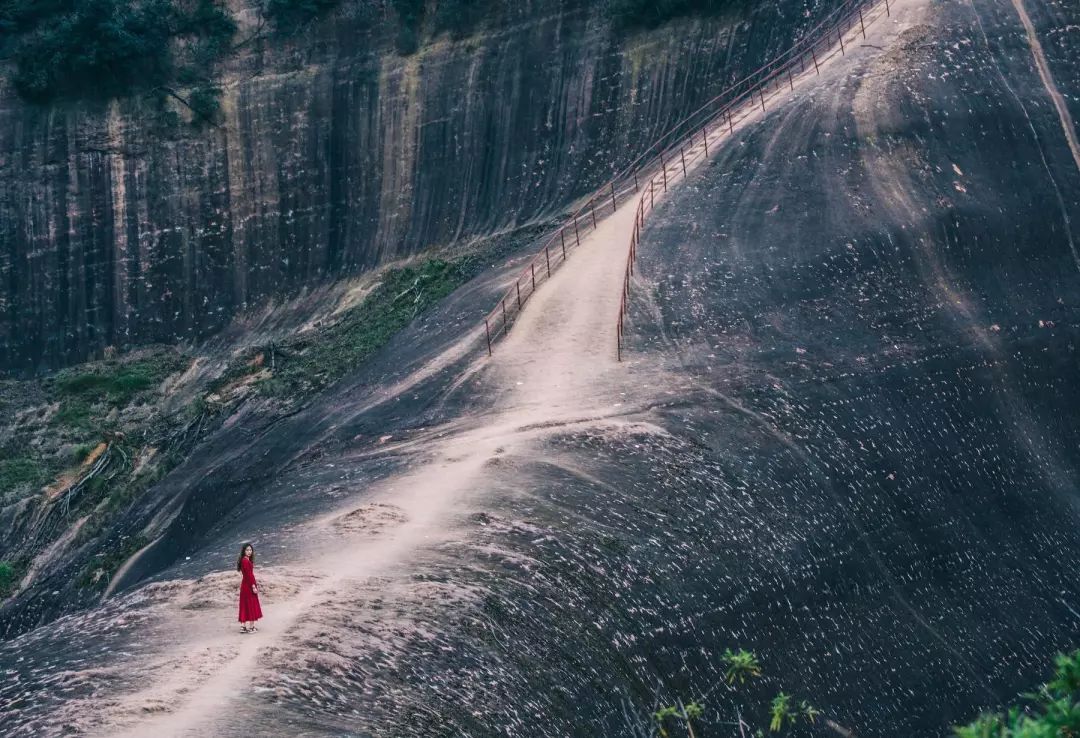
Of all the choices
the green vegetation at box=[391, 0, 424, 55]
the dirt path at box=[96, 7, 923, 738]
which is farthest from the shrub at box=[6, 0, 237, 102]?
the dirt path at box=[96, 7, 923, 738]

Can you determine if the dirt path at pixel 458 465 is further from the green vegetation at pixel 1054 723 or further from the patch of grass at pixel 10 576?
the patch of grass at pixel 10 576

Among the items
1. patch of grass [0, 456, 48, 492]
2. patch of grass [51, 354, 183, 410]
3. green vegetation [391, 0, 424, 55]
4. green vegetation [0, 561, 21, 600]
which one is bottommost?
green vegetation [0, 561, 21, 600]

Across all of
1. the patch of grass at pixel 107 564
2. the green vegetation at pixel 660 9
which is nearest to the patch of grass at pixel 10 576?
the patch of grass at pixel 107 564

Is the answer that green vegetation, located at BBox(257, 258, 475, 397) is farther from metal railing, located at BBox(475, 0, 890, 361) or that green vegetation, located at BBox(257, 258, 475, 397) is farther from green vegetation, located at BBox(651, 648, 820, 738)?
A: green vegetation, located at BBox(651, 648, 820, 738)

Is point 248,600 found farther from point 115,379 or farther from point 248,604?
point 115,379

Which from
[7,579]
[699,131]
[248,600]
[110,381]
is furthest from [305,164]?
[248,600]

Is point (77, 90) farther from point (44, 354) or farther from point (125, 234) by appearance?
point (44, 354)

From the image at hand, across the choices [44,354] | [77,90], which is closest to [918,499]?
[44,354]
